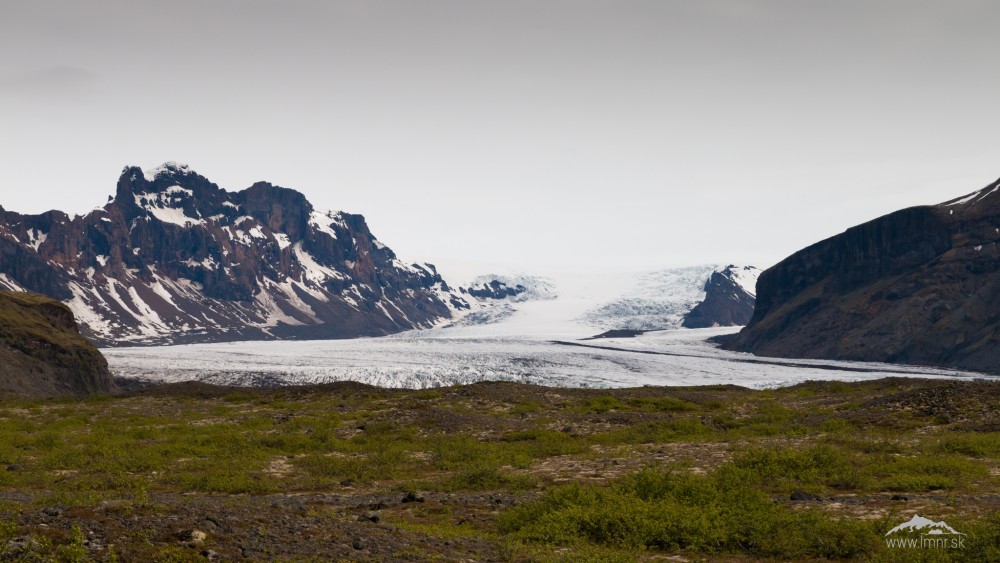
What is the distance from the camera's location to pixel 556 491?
19.7m

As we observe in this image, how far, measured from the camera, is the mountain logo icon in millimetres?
15156

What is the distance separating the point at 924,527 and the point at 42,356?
11530 centimetres

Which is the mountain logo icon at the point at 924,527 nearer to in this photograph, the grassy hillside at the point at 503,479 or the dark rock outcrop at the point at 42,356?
the grassy hillside at the point at 503,479

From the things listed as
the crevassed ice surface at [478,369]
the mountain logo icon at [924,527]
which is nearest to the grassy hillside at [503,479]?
the mountain logo icon at [924,527]

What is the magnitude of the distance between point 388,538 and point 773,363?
190308 mm

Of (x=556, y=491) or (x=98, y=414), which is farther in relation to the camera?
(x=98, y=414)

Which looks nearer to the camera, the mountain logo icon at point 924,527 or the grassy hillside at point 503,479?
the grassy hillside at point 503,479

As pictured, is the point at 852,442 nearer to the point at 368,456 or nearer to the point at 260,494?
the point at 368,456

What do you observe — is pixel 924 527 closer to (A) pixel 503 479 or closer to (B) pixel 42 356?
(A) pixel 503 479

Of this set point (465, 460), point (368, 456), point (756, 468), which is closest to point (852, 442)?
point (756, 468)

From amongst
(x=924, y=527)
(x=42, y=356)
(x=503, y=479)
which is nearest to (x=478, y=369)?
(x=42, y=356)

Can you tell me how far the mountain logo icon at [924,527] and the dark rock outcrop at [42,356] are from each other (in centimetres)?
9672

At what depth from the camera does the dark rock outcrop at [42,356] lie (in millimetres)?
95125

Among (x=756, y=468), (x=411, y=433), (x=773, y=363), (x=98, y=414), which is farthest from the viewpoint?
(x=773, y=363)
